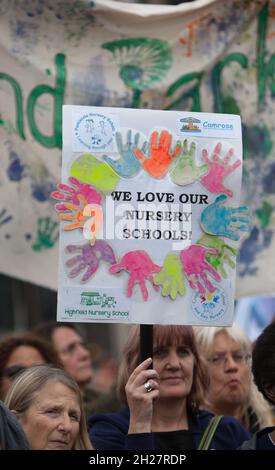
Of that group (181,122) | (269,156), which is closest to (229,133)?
(181,122)

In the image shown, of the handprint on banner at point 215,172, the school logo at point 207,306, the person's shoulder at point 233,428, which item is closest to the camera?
the school logo at point 207,306

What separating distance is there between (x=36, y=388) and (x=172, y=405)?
0.59m

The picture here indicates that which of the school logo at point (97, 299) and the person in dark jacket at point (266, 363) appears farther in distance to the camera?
the person in dark jacket at point (266, 363)

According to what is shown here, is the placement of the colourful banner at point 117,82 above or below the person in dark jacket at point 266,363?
above

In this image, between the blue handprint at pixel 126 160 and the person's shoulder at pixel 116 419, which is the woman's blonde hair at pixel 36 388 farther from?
the blue handprint at pixel 126 160

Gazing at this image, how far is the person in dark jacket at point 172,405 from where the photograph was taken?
4.96 metres

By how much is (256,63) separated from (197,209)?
1.30 meters

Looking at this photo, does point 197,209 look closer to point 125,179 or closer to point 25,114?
point 125,179

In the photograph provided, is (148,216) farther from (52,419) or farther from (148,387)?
(52,419)

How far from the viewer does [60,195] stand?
457cm

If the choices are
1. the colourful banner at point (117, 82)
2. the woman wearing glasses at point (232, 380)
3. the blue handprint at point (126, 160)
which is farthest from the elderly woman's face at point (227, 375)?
the blue handprint at point (126, 160)

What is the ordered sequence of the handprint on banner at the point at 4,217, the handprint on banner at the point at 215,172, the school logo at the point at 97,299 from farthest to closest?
the handprint on banner at the point at 4,217 → the handprint on banner at the point at 215,172 → the school logo at the point at 97,299

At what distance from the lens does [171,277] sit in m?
4.64

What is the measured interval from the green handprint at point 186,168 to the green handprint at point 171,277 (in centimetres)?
29
